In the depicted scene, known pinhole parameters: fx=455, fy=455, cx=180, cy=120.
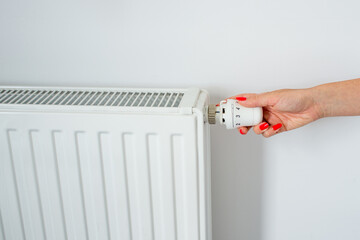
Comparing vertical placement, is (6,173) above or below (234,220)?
above

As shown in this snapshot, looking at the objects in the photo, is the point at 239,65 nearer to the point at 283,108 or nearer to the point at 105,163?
the point at 283,108

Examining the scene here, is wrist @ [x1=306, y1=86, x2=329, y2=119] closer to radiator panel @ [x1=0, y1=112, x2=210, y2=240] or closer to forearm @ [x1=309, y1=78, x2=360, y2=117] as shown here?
forearm @ [x1=309, y1=78, x2=360, y2=117]

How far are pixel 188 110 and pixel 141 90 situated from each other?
0.45 ft

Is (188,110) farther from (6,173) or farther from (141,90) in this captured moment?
(6,173)

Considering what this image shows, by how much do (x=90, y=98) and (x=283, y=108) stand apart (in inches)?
13.4

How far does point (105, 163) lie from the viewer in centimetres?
78

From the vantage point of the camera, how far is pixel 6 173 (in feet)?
2.72

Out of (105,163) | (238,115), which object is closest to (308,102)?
(238,115)

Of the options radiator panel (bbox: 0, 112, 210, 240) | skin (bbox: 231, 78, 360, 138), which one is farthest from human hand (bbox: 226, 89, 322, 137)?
radiator panel (bbox: 0, 112, 210, 240)

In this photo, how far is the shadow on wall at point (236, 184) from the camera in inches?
36.0

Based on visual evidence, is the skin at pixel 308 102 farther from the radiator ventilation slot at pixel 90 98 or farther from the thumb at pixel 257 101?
the radiator ventilation slot at pixel 90 98

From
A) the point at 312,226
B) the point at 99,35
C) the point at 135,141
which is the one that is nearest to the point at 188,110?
the point at 135,141

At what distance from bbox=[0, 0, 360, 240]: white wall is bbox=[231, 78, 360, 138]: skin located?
71 millimetres

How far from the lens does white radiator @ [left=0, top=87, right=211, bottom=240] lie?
75 cm
